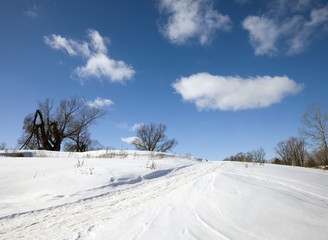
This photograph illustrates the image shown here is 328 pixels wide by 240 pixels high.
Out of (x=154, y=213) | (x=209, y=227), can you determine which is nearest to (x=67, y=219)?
(x=154, y=213)

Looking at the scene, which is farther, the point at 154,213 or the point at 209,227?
the point at 154,213

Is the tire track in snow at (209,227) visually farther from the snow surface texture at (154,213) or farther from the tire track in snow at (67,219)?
the tire track in snow at (67,219)

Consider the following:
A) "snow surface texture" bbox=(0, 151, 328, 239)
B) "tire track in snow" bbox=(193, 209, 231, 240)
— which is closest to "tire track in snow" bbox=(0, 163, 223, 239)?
"snow surface texture" bbox=(0, 151, 328, 239)

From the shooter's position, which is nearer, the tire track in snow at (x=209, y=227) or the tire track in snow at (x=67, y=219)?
the tire track in snow at (x=209, y=227)

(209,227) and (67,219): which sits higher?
(209,227)

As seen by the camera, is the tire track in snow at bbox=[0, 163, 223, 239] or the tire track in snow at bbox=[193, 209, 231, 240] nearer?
the tire track in snow at bbox=[193, 209, 231, 240]

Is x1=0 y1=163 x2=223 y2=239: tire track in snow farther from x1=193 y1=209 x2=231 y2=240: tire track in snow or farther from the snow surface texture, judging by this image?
x1=193 y1=209 x2=231 y2=240: tire track in snow

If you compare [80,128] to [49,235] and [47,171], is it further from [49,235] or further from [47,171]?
[49,235]

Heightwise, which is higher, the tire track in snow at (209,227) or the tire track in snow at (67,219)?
the tire track in snow at (209,227)

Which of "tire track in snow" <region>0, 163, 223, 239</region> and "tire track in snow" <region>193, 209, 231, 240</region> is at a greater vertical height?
"tire track in snow" <region>193, 209, 231, 240</region>

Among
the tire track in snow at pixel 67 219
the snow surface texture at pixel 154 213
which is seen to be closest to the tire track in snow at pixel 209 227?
the snow surface texture at pixel 154 213

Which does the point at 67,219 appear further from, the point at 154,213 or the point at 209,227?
the point at 209,227

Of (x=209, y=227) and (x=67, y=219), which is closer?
(x=209, y=227)

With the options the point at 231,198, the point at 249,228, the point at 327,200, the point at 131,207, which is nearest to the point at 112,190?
the point at 131,207
